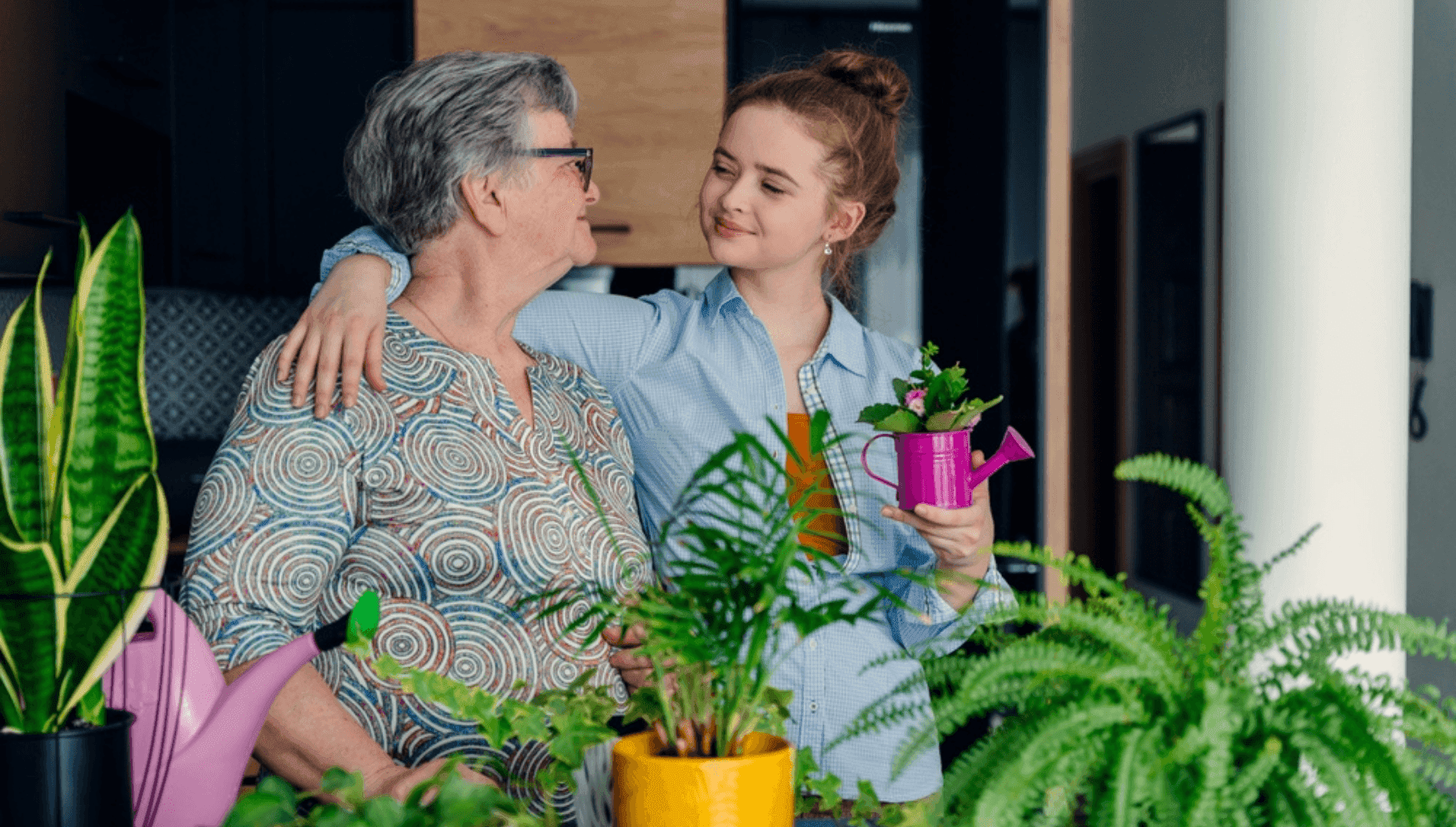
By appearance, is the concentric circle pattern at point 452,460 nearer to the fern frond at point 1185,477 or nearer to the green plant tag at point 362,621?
the green plant tag at point 362,621

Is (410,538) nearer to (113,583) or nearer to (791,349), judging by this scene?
(113,583)

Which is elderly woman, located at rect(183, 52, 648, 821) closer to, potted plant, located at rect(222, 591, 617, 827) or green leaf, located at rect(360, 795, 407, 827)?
potted plant, located at rect(222, 591, 617, 827)

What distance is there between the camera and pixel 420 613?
121 cm

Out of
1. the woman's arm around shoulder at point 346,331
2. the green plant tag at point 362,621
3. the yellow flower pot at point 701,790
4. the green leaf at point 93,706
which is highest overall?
the woman's arm around shoulder at point 346,331

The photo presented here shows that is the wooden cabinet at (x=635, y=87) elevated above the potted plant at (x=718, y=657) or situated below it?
above

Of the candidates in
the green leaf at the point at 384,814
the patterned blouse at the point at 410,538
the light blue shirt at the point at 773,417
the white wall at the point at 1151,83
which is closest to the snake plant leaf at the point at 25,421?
the green leaf at the point at 384,814

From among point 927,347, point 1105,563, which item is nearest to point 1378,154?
point 927,347

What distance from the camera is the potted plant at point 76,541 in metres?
0.70

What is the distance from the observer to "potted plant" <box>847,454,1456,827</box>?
635mm

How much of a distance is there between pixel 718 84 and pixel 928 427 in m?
1.88

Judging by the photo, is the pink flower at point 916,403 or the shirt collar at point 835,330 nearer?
the pink flower at point 916,403

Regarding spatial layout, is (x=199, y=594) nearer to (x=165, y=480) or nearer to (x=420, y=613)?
(x=420, y=613)

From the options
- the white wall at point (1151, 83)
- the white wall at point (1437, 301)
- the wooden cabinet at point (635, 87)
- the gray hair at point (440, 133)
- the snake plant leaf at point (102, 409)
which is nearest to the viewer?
the snake plant leaf at point (102, 409)

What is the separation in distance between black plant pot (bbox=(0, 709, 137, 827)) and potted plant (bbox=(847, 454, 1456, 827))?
446 millimetres
